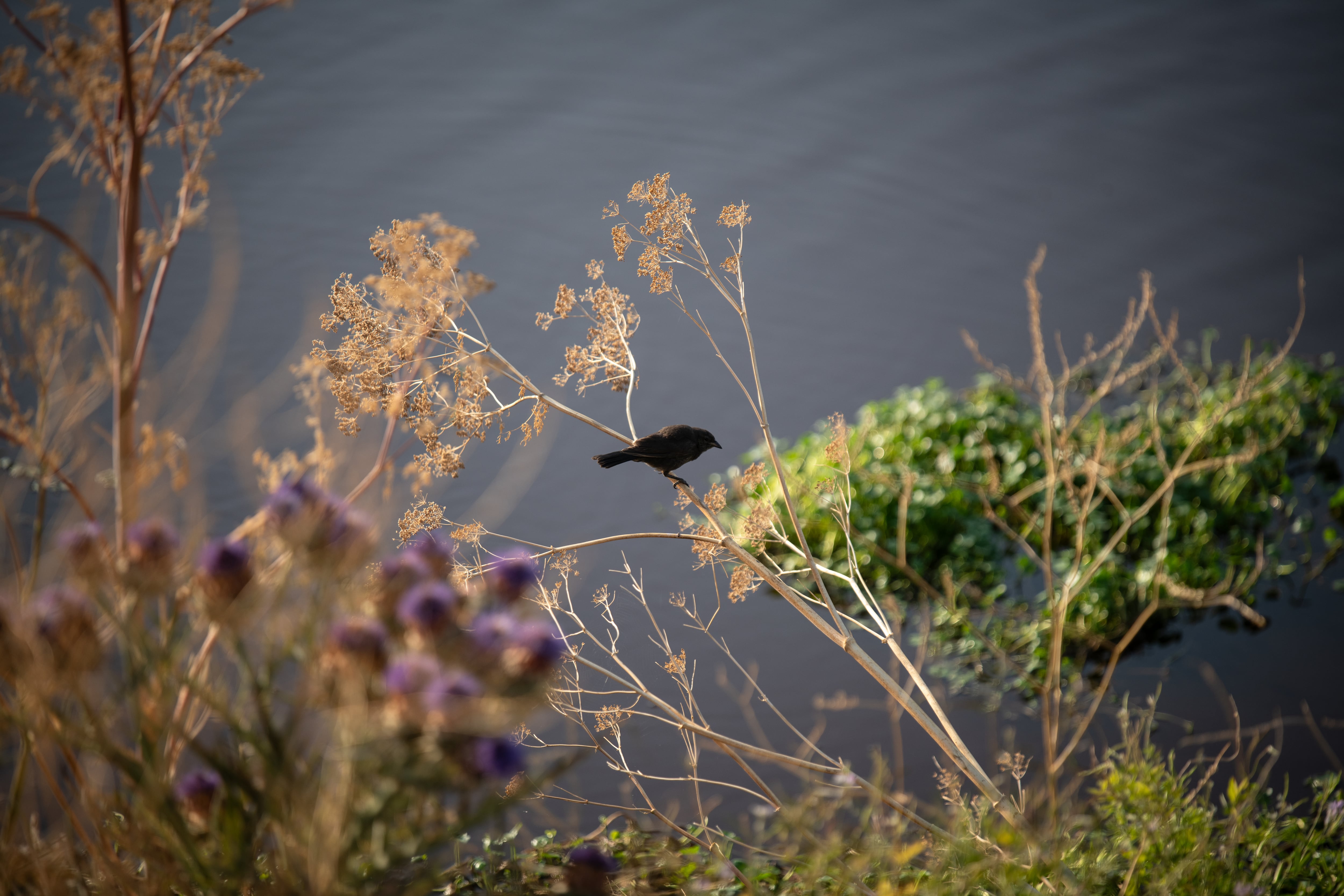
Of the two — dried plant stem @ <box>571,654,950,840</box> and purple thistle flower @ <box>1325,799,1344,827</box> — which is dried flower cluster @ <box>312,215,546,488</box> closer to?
dried plant stem @ <box>571,654,950,840</box>

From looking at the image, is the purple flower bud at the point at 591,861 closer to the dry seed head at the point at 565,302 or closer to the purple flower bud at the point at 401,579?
the purple flower bud at the point at 401,579

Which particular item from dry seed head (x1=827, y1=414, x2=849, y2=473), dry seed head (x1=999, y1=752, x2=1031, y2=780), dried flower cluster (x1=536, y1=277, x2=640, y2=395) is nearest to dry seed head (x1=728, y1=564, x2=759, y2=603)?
dry seed head (x1=827, y1=414, x2=849, y2=473)

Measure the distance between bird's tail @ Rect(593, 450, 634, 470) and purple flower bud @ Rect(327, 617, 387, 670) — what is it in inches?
35.1

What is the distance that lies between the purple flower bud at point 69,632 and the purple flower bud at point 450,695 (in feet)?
1.03

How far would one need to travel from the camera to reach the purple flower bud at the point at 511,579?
2.39 feet

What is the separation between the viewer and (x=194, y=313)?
177 inches

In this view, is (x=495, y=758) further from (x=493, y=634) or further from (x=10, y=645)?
(x=10, y=645)

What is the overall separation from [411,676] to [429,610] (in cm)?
7

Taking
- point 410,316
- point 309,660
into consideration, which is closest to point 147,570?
point 309,660

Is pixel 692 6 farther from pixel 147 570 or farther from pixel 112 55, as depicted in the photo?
pixel 147 570

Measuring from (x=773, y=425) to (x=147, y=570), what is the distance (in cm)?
401

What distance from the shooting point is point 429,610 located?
662 millimetres

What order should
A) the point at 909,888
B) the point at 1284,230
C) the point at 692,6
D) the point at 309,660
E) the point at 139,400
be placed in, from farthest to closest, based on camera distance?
the point at 692,6 < the point at 1284,230 < the point at 139,400 < the point at 909,888 < the point at 309,660

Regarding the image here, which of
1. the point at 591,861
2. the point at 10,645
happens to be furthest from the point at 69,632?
the point at 591,861
